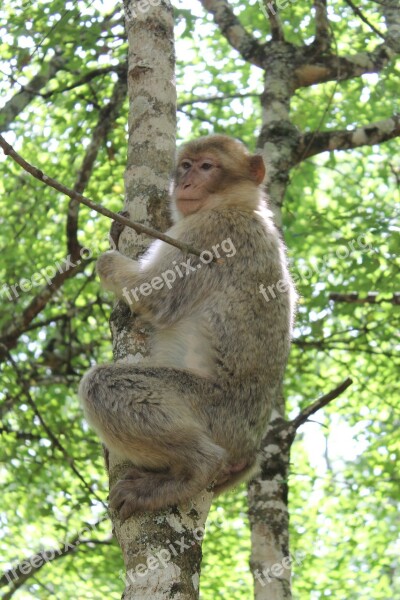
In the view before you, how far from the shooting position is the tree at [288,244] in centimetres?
891

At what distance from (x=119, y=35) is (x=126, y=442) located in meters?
6.31

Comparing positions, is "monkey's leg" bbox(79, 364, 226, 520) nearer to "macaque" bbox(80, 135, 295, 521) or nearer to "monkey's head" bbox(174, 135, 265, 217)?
"macaque" bbox(80, 135, 295, 521)

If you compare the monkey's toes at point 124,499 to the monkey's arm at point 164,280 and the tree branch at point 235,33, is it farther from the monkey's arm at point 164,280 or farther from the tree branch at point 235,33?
the tree branch at point 235,33

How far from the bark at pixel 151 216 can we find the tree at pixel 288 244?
293 centimetres

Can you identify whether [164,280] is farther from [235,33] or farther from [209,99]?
[209,99]

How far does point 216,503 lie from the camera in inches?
388

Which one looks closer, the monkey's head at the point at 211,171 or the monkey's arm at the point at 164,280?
the monkey's arm at the point at 164,280

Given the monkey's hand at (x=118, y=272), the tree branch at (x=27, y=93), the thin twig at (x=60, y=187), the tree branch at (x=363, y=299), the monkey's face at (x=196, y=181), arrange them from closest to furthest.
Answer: the thin twig at (x=60, y=187)
the monkey's hand at (x=118, y=272)
the monkey's face at (x=196, y=181)
the tree branch at (x=363, y=299)
the tree branch at (x=27, y=93)

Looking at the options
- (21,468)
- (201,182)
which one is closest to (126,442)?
(201,182)

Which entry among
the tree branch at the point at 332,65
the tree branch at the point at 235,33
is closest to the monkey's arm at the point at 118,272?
the tree branch at the point at 332,65

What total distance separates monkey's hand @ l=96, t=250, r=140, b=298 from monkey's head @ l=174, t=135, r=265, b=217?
2.41ft

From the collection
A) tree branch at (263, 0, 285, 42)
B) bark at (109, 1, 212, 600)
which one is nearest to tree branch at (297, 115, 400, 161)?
tree branch at (263, 0, 285, 42)

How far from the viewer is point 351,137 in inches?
305

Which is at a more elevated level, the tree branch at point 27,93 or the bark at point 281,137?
the tree branch at point 27,93
